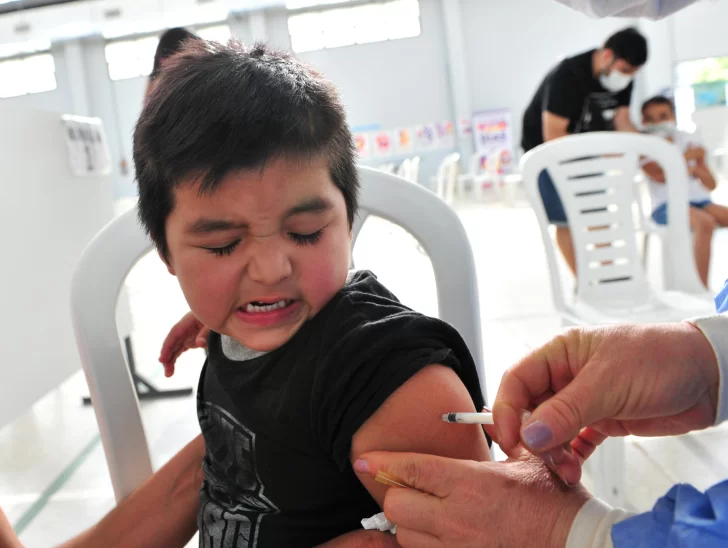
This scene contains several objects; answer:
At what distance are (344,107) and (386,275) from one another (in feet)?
14.8

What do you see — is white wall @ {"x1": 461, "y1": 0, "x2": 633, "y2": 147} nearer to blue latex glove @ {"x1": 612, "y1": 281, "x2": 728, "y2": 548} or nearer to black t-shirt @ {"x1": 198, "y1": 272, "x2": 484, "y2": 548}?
black t-shirt @ {"x1": 198, "y1": 272, "x2": 484, "y2": 548}

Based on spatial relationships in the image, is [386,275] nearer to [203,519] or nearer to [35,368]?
[35,368]

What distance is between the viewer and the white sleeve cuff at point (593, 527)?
49cm

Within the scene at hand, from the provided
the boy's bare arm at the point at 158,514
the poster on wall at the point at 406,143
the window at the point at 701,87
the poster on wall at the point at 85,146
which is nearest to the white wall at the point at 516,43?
the poster on wall at the point at 406,143

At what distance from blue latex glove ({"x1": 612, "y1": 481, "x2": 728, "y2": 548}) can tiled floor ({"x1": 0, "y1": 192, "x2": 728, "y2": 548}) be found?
4.08ft

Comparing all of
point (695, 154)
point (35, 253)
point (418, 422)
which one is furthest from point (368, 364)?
point (695, 154)

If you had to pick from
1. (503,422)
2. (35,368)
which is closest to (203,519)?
(503,422)

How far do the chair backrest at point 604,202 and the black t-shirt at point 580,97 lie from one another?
1.05m

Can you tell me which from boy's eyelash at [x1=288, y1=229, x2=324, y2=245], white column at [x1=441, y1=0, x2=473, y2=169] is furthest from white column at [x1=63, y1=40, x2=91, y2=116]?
boy's eyelash at [x1=288, y1=229, x2=324, y2=245]

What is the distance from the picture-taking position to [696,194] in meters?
3.31

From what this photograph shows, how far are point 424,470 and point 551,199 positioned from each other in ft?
8.30

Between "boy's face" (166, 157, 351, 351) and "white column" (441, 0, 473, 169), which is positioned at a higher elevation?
"white column" (441, 0, 473, 169)

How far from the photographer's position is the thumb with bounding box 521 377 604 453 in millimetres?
479

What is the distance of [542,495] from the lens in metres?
0.53
